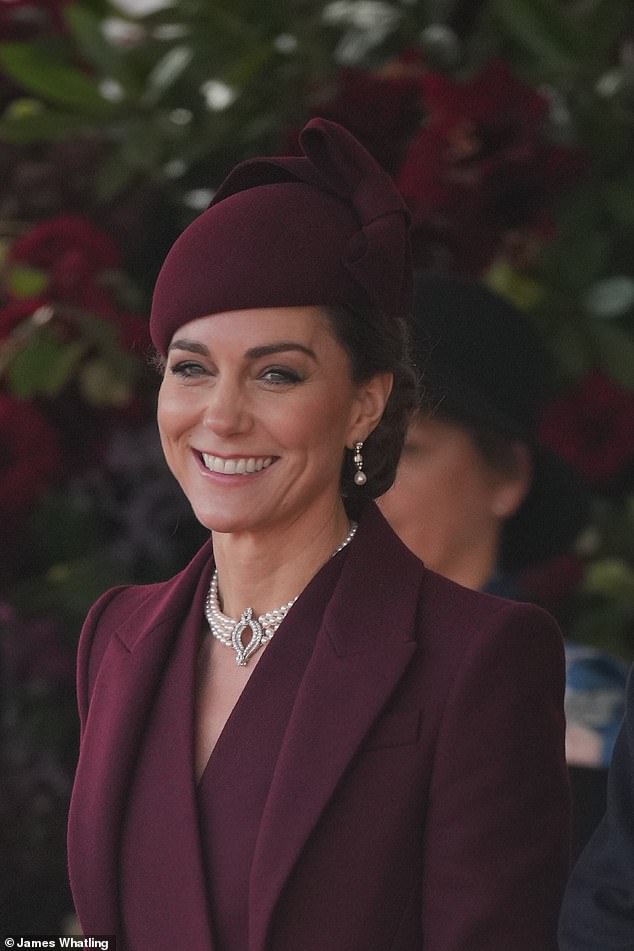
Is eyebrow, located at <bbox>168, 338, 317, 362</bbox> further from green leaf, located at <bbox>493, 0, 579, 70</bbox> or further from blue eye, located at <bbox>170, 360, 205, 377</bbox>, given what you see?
green leaf, located at <bbox>493, 0, 579, 70</bbox>

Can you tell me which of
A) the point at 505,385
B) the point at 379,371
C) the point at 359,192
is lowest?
the point at 505,385

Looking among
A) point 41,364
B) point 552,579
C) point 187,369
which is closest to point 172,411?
point 187,369

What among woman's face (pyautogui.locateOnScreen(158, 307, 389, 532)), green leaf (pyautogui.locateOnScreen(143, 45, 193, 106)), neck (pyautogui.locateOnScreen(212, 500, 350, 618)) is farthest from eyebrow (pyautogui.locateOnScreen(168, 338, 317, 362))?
green leaf (pyautogui.locateOnScreen(143, 45, 193, 106))

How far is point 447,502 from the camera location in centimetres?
163

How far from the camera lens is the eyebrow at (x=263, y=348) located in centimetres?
99

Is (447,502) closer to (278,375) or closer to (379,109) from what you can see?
(379,109)

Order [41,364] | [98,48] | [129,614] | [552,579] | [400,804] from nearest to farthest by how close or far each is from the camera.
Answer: [400,804] < [129,614] < [41,364] < [552,579] < [98,48]

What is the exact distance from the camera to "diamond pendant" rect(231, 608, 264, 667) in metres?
1.06

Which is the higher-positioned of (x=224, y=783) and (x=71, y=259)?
(x=71, y=259)

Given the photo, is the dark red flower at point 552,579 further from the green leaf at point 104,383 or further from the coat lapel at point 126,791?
the coat lapel at point 126,791

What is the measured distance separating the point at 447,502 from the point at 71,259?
16.9 inches

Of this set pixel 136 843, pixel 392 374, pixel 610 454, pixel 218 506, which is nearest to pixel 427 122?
pixel 610 454

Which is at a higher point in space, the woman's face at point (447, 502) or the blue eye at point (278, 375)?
the blue eye at point (278, 375)

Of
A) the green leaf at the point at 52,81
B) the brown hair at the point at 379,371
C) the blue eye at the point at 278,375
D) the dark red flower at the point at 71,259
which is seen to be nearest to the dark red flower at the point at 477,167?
the dark red flower at the point at 71,259
